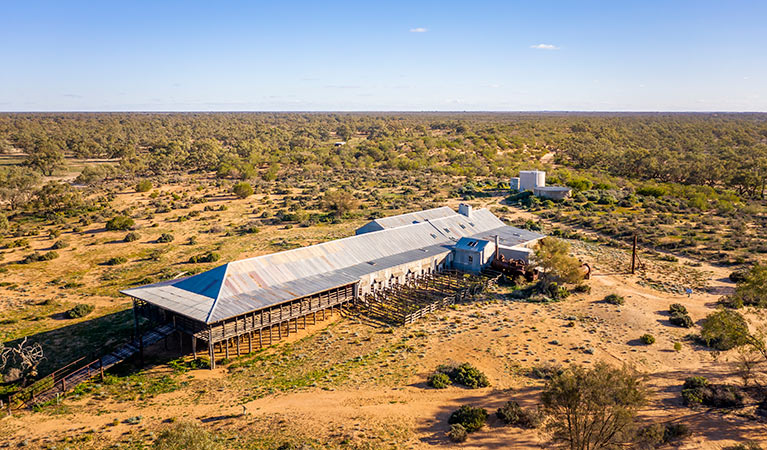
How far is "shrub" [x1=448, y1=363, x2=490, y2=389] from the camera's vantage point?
79.1ft

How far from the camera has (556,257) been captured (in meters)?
36.6

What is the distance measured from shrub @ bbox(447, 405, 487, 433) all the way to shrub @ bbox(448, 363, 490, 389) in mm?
2500

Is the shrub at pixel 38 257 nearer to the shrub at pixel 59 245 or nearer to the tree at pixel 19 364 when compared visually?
the shrub at pixel 59 245

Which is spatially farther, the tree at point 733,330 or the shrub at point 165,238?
the shrub at point 165,238

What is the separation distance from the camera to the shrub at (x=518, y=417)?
20641 millimetres

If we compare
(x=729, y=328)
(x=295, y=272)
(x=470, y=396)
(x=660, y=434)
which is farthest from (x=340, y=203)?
(x=660, y=434)

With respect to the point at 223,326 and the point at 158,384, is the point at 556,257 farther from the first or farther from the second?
the point at 158,384

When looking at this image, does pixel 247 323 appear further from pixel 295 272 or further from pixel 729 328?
pixel 729 328

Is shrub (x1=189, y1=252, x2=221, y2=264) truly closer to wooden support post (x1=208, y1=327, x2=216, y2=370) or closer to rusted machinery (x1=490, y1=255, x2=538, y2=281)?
wooden support post (x1=208, y1=327, x2=216, y2=370)

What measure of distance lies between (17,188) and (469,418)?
7578cm

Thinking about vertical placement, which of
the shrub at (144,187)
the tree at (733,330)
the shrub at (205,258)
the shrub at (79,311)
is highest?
the shrub at (144,187)

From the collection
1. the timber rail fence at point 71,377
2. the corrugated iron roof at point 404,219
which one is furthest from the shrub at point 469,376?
the corrugated iron roof at point 404,219

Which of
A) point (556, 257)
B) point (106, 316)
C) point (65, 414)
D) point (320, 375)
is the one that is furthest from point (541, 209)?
point (65, 414)

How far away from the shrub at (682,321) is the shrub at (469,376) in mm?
15688
